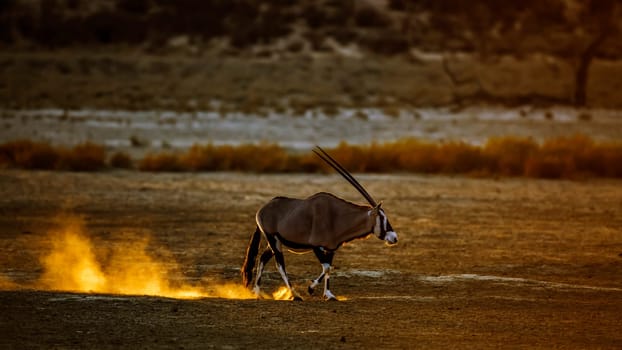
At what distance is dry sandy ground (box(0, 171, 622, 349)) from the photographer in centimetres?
1034

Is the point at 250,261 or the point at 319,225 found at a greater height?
the point at 319,225

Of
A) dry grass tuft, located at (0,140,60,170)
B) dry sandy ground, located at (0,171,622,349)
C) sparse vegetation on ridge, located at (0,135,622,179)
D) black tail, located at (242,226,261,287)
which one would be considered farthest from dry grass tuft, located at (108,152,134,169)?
black tail, located at (242,226,261,287)

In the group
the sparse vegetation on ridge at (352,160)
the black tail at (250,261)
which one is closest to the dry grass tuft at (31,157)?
the sparse vegetation on ridge at (352,160)

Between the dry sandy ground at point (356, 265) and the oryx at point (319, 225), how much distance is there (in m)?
0.56

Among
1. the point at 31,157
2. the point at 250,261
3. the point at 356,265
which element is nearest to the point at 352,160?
the point at 31,157

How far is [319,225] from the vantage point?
11766 millimetres

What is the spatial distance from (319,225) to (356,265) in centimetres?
331

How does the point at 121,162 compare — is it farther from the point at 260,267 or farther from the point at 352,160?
the point at 260,267

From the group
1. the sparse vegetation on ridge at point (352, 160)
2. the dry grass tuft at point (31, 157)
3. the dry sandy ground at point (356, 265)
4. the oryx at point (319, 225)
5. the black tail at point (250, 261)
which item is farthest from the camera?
the sparse vegetation on ridge at point (352, 160)

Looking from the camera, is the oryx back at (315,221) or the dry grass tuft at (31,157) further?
the dry grass tuft at (31,157)

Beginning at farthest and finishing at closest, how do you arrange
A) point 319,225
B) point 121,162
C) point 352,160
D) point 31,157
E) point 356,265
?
point 352,160 < point 121,162 < point 31,157 < point 356,265 < point 319,225

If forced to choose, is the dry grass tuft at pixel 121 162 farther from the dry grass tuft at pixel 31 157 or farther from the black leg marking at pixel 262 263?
the black leg marking at pixel 262 263

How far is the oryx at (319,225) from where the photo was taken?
11.8 m

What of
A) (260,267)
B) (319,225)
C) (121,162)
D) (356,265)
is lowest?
(121,162)
